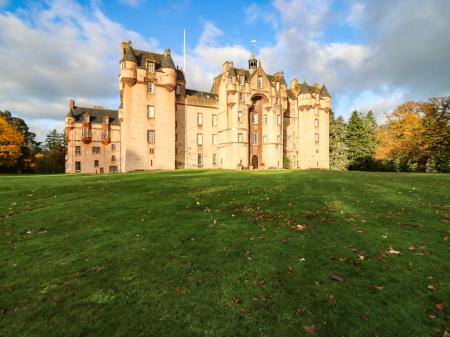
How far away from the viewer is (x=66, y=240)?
8719mm

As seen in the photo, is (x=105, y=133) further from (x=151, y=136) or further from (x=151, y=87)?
(x=151, y=87)

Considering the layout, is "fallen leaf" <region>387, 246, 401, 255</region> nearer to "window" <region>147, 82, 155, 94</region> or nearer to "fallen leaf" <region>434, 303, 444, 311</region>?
"fallen leaf" <region>434, 303, 444, 311</region>

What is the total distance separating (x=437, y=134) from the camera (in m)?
41.2

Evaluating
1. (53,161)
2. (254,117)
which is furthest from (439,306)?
(53,161)

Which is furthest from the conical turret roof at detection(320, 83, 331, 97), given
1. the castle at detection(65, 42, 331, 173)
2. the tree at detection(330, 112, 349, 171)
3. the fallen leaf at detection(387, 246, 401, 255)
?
the fallen leaf at detection(387, 246, 401, 255)

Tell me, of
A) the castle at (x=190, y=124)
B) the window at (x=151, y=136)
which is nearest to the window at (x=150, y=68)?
the castle at (x=190, y=124)

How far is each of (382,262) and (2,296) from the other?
9.15 metres

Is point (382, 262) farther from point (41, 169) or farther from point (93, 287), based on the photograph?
point (41, 169)

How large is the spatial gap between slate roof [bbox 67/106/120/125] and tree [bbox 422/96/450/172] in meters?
A: 61.1

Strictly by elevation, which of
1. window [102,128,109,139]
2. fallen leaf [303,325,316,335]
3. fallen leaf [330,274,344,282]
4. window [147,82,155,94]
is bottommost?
fallen leaf [303,325,316,335]

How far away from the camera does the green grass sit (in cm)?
482

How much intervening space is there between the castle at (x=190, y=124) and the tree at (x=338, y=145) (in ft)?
19.4

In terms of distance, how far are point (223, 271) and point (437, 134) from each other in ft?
161

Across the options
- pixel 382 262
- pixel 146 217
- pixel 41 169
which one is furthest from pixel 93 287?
pixel 41 169
